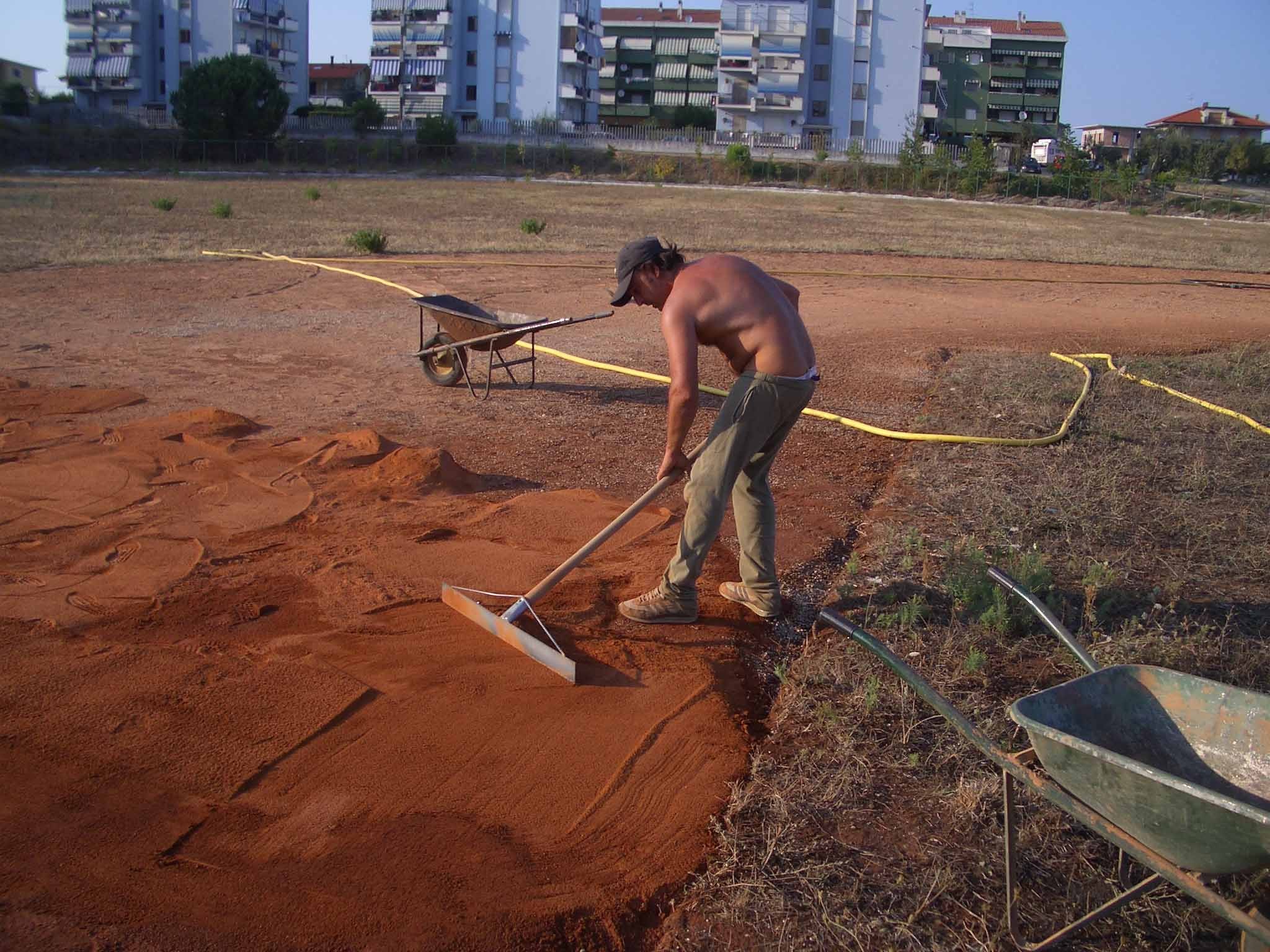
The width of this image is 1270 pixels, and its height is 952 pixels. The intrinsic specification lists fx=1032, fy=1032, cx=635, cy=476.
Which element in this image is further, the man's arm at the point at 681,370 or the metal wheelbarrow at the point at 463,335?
the metal wheelbarrow at the point at 463,335

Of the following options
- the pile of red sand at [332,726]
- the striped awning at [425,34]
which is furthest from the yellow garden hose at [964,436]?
the striped awning at [425,34]

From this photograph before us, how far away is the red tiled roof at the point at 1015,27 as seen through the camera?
79.2 metres

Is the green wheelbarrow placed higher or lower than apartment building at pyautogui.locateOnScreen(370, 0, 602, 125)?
lower

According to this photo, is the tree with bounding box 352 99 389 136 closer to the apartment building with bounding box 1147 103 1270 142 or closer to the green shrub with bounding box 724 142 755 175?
the green shrub with bounding box 724 142 755 175

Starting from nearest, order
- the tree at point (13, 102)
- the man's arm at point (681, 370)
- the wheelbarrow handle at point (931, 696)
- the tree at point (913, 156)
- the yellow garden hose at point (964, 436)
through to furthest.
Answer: the wheelbarrow handle at point (931, 696)
the man's arm at point (681, 370)
the yellow garden hose at point (964, 436)
the tree at point (913, 156)
the tree at point (13, 102)

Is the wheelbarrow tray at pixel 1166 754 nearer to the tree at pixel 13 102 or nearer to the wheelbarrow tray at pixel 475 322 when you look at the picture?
the wheelbarrow tray at pixel 475 322

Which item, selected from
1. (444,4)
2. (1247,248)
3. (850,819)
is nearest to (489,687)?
(850,819)

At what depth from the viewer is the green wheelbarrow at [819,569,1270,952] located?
2225mm

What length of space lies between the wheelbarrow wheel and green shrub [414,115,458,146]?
1871 inches

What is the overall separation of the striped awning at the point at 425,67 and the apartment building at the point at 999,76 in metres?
35.0

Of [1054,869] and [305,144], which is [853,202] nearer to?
[305,144]

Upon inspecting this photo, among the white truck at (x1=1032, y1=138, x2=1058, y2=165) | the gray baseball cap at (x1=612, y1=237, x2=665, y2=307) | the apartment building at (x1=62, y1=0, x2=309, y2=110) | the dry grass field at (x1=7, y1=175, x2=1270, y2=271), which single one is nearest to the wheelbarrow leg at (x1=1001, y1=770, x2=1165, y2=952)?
the gray baseball cap at (x1=612, y1=237, x2=665, y2=307)

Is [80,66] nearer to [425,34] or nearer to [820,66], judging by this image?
[425,34]

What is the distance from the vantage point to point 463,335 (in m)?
8.40
